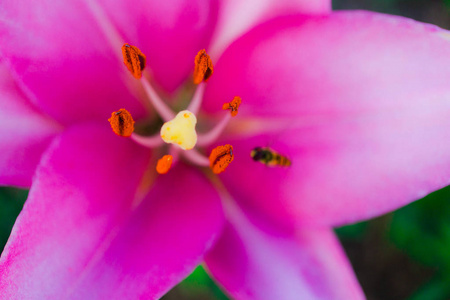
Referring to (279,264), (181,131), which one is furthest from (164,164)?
(279,264)

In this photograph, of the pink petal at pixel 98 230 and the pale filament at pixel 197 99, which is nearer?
the pink petal at pixel 98 230

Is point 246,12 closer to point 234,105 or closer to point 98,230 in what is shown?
point 234,105

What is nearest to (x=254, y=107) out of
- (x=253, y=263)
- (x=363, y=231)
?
(x=253, y=263)

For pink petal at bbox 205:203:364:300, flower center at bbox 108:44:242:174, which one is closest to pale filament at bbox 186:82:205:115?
flower center at bbox 108:44:242:174

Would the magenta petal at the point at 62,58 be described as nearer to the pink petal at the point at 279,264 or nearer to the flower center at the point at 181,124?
the flower center at the point at 181,124

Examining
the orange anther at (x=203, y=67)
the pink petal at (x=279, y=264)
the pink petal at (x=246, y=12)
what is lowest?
the pink petal at (x=279, y=264)

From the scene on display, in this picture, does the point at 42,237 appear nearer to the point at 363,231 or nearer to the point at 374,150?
the point at 374,150

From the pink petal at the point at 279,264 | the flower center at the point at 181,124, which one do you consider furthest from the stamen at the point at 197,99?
the pink petal at the point at 279,264
